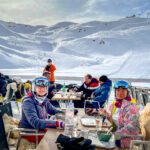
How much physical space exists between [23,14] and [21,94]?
29.5 m

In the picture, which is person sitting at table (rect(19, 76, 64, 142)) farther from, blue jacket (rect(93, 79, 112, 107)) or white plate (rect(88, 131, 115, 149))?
blue jacket (rect(93, 79, 112, 107))

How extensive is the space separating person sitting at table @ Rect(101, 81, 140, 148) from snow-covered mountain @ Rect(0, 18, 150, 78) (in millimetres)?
32491

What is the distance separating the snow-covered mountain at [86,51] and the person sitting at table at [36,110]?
32.5 m

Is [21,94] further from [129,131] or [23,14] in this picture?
[23,14]

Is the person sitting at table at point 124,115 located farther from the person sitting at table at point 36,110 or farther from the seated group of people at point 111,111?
the person sitting at table at point 36,110

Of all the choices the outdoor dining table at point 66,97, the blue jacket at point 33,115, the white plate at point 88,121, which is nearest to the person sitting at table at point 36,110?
the blue jacket at point 33,115

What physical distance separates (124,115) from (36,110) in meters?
0.92

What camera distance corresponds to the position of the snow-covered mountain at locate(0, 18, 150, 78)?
38.8 meters

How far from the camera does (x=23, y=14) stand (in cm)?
3061

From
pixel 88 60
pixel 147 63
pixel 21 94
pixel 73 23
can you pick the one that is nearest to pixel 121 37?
pixel 147 63

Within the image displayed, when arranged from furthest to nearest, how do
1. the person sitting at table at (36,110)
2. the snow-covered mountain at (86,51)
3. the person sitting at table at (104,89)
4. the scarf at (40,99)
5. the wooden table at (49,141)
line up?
the snow-covered mountain at (86,51), the person sitting at table at (104,89), the scarf at (40,99), the person sitting at table at (36,110), the wooden table at (49,141)

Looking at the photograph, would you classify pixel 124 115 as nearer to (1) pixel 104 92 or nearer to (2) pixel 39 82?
(2) pixel 39 82

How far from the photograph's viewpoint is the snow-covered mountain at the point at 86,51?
127ft

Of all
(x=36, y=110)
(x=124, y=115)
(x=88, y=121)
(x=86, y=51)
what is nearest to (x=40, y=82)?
(x=36, y=110)
